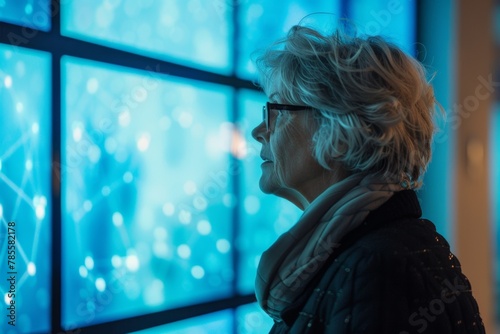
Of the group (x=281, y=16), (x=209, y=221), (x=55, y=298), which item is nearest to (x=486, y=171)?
(x=281, y=16)

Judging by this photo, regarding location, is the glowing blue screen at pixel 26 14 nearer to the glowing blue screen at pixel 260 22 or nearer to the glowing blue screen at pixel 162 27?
the glowing blue screen at pixel 162 27

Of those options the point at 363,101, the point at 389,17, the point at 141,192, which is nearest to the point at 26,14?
the point at 141,192

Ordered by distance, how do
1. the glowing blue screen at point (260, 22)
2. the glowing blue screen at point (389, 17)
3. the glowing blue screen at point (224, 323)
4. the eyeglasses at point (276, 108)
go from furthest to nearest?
the glowing blue screen at point (389, 17) → the glowing blue screen at point (260, 22) → the glowing blue screen at point (224, 323) → the eyeglasses at point (276, 108)

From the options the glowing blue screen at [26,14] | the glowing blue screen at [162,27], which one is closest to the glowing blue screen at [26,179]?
the glowing blue screen at [26,14]

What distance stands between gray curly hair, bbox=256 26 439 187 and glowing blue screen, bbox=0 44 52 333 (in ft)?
2.96

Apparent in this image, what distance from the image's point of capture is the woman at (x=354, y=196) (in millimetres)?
981

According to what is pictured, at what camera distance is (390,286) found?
97cm

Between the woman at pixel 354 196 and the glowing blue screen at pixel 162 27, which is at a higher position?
the glowing blue screen at pixel 162 27

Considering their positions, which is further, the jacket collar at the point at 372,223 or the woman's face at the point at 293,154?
the woman's face at the point at 293,154

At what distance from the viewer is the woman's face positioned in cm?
123

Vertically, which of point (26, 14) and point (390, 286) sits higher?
point (26, 14)

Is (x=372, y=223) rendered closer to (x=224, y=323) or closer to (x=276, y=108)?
(x=276, y=108)

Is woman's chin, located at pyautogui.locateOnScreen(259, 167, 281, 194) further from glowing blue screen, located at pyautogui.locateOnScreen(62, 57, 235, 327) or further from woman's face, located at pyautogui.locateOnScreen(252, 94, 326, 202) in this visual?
glowing blue screen, located at pyautogui.locateOnScreen(62, 57, 235, 327)

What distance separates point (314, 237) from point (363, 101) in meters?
0.31
